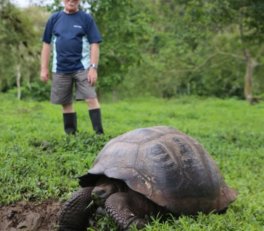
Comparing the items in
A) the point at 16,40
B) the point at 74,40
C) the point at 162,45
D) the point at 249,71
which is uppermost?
the point at 74,40

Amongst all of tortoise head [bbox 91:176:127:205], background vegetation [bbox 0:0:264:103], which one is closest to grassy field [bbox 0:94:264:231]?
tortoise head [bbox 91:176:127:205]

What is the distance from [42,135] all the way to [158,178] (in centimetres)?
412

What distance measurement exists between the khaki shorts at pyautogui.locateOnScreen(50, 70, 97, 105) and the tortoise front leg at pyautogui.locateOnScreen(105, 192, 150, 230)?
2952mm

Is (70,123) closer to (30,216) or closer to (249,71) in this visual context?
(30,216)

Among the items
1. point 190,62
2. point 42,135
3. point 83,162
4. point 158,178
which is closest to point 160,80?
point 190,62

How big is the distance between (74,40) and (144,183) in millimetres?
3268

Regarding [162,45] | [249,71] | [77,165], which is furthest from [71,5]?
[162,45]

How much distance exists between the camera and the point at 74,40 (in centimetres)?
654

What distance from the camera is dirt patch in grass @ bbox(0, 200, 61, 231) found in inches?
170

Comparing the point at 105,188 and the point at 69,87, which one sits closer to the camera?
the point at 105,188

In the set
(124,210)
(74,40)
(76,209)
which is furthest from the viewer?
(74,40)

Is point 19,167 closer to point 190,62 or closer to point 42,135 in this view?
point 42,135

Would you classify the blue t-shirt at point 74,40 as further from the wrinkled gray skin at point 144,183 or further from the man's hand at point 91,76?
the wrinkled gray skin at point 144,183

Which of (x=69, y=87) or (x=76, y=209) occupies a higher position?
(x=69, y=87)
